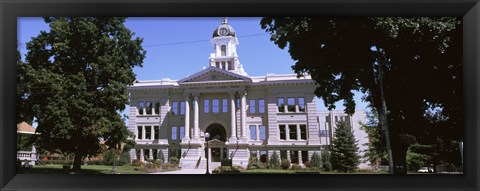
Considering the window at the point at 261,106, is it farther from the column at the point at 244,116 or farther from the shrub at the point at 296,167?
the shrub at the point at 296,167

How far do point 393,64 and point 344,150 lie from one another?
25.3ft

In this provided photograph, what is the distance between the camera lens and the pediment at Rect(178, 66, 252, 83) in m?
14.6

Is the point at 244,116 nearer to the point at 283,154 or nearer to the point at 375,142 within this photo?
the point at 283,154

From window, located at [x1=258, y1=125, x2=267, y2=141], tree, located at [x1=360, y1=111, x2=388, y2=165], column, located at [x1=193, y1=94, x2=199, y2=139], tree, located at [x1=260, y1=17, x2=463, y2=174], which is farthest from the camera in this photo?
column, located at [x1=193, y1=94, x2=199, y2=139]

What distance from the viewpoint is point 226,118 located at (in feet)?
56.3

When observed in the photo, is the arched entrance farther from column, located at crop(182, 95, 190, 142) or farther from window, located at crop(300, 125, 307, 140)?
window, located at crop(300, 125, 307, 140)

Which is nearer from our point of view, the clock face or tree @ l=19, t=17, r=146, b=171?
the clock face

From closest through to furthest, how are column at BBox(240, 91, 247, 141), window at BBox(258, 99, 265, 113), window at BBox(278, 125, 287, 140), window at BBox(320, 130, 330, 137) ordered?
window at BBox(278, 125, 287, 140), window at BBox(258, 99, 265, 113), column at BBox(240, 91, 247, 141), window at BBox(320, 130, 330, 137)

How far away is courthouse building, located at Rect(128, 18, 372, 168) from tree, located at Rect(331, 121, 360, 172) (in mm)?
929

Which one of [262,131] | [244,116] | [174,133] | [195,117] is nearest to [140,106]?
[174,133]

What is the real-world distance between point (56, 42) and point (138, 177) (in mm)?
8468

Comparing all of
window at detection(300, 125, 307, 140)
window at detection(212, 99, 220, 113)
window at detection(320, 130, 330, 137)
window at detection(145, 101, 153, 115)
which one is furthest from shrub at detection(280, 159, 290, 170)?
window at detection(145, 101, 153, 115)
